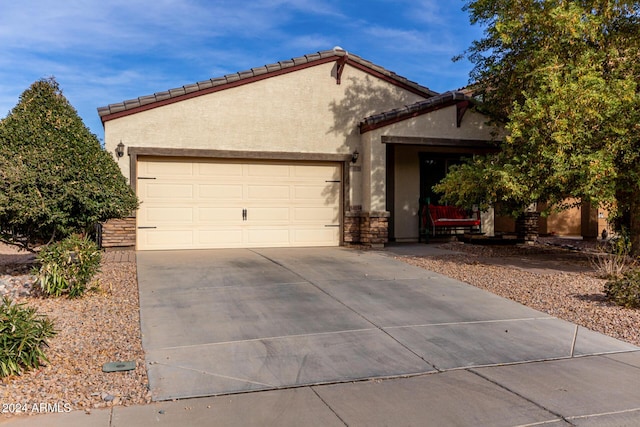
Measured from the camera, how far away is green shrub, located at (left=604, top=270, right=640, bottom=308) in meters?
7.66

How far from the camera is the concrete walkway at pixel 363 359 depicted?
14.0ft

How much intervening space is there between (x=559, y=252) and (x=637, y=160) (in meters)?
4.77

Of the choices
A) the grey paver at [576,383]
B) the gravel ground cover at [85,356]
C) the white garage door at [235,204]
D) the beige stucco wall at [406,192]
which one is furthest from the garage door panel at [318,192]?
the grey paver at [576,383]

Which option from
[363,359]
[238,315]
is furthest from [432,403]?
[238,315]

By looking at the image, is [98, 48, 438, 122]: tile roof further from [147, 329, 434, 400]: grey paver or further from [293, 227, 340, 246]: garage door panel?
[147, 329, 434, 400]: grey paver

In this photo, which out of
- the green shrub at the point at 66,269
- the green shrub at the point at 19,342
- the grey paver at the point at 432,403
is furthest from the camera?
the green shrub at the point at 66,269

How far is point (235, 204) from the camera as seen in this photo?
1361 centimetres

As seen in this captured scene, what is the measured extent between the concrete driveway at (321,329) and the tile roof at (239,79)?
14.6ft

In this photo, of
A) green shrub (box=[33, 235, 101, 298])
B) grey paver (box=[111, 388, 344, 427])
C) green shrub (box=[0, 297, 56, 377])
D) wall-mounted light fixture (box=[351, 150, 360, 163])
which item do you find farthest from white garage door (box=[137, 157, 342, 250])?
grey paver (box=[111, 388, 344, 427])

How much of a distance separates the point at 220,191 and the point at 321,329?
7724 millimetres

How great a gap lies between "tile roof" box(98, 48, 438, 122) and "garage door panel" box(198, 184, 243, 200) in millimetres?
2267

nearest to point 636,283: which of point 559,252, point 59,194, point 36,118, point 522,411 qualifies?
point 522,411

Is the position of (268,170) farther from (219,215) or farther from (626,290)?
(626,290)

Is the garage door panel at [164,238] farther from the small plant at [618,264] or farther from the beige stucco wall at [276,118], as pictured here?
the small plant at [618,264]
